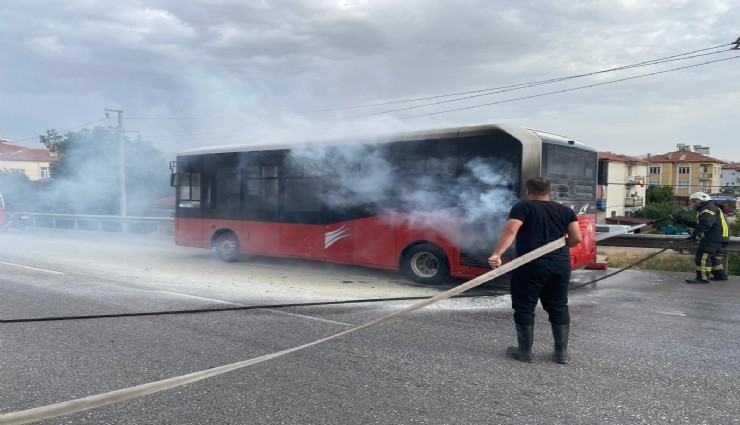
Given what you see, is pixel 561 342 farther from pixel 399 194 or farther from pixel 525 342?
pixel 399 194

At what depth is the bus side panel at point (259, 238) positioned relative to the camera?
10.4 metres

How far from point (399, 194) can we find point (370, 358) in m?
4.34

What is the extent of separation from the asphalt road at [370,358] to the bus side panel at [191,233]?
3.40 m

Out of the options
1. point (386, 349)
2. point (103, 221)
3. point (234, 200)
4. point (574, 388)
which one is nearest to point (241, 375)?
point (386, 349)

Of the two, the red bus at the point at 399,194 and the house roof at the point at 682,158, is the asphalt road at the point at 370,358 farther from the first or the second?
the house roof at the point at 682,158

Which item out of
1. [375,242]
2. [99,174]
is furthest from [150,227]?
[375,242]

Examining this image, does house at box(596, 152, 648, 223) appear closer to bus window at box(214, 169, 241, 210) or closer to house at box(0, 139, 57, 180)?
bus window at box(214, 169, 241, 210)

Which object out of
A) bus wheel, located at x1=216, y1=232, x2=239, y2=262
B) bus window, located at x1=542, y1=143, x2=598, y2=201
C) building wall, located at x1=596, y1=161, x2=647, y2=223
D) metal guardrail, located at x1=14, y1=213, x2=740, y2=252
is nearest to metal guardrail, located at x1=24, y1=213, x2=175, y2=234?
metal guardrail, located at x1=14, y1=213, x2=740, y2=252

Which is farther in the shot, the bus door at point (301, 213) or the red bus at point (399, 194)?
the bus door at point (301, 213)

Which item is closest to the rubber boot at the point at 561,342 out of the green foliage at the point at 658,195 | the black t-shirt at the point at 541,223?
the black t-shirt at the point at 541,223

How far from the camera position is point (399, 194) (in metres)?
8.53

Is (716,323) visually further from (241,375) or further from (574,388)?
(241,375)

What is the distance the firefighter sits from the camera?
8445 millimetres

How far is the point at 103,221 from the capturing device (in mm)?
21297
